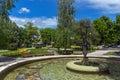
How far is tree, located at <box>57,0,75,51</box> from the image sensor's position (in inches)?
1407

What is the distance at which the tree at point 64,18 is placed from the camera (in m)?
35.7

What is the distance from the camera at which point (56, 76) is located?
1728cm

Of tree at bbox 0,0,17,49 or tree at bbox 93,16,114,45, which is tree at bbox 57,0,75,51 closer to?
tree at bbox 0,0,17,49


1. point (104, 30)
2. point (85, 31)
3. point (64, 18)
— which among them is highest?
point (64, 18)

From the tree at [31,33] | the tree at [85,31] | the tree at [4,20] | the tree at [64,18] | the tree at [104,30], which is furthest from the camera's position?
the tree at [31,33]

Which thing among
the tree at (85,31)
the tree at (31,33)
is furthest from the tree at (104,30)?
the tree at (85,31)

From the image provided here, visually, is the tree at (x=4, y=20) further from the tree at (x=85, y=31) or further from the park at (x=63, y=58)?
the tree at (x=85, y=31)

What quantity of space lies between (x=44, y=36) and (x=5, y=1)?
58.0 meters

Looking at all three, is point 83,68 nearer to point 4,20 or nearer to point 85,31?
point 85,31

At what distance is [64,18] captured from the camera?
3712cm

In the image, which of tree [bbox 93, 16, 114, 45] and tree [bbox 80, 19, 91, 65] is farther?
tree [bbox 93, 16, 114, 45]

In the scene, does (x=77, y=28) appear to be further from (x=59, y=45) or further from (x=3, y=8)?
(x=59, y=45)

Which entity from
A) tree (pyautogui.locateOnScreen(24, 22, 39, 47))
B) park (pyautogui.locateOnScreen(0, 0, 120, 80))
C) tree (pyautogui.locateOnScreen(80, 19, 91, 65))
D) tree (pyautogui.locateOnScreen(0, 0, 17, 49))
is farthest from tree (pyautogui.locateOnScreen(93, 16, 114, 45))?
tree (pyautogui.locateOnScreen(80, 19, 91, 65))

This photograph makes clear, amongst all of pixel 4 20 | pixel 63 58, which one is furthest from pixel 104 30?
pixel 4 20
